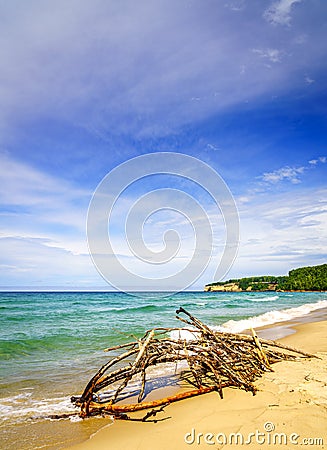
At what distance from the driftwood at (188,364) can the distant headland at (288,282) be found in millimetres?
104264

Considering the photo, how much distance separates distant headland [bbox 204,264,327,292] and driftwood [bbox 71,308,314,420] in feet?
342

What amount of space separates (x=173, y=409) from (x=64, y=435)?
5.55ft

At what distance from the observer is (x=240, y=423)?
14.4 feet

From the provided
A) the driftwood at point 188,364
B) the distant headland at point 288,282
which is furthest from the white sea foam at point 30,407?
the distant headland at point 288,282

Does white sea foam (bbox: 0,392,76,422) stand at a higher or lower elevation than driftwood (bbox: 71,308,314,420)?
lower

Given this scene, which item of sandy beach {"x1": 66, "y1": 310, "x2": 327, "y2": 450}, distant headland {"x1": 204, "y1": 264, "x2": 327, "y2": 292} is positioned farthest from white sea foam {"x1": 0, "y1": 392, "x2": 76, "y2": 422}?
distant headland {"x1": 204, "y1": 264, "x2": 327, "y2": 292}

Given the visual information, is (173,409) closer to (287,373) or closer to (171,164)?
(287,373)

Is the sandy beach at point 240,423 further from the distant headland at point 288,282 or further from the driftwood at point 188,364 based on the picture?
the distant headland at point 288,282

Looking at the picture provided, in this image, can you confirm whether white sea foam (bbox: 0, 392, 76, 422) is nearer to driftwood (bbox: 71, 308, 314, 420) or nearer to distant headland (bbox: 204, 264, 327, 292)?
driftwood (bbox: 71, 308, 314, 420)

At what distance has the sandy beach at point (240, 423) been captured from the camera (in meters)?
3.94

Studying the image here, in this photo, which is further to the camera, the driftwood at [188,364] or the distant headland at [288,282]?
the distant headland at [288,282]

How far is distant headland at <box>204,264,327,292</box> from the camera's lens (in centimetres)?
10185

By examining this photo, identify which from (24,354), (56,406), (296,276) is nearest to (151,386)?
(56,406)

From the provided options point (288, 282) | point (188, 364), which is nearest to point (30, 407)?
point (188, 364)
